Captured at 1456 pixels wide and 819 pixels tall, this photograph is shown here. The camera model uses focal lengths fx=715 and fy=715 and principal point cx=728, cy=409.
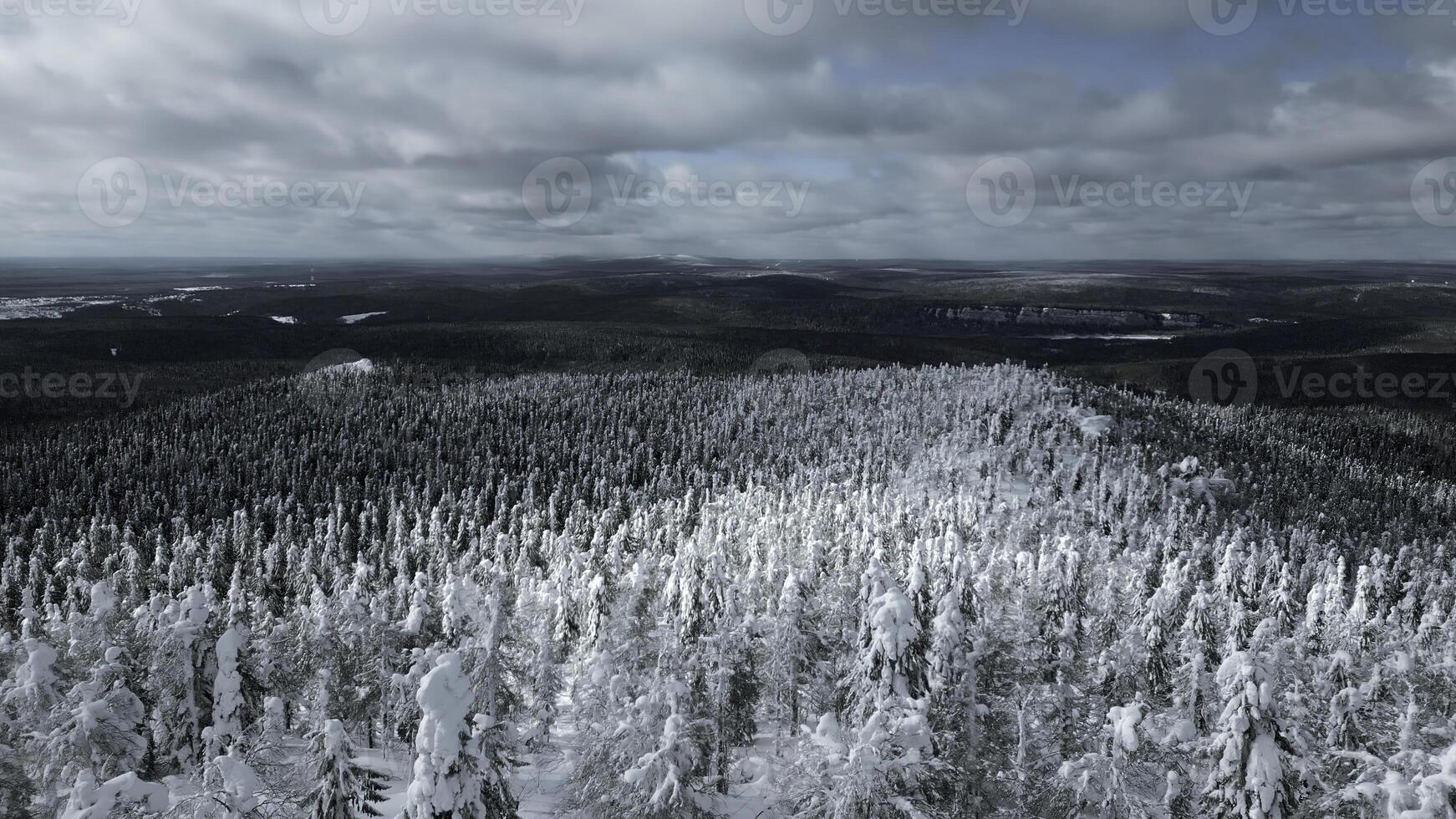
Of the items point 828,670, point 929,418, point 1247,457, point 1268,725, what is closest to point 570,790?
point 828,670

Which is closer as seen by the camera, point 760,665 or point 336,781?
point 336,781

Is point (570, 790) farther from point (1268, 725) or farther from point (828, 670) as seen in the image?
point (1268, 725)

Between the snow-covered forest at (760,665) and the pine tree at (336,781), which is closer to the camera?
the pine tree at (336,781)

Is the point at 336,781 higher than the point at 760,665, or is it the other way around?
the point at 336,781

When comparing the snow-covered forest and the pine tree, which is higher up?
the pine tree

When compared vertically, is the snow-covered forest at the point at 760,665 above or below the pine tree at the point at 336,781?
below

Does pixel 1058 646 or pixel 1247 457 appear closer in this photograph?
pixel 1058 646

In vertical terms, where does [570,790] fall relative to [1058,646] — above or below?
below

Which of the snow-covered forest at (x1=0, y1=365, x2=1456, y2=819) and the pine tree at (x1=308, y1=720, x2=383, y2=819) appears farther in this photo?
the snow-covered forest at (x1=0, y1=365, x2=1456, y2=819)
